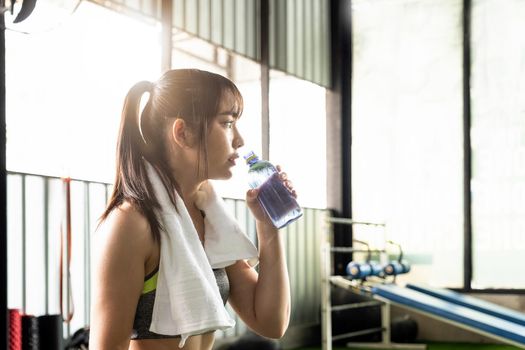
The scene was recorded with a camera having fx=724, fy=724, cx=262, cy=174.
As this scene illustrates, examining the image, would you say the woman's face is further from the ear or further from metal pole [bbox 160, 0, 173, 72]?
metal pole [bbox 160, 0, 173, 72]

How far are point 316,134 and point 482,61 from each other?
1.40 meters

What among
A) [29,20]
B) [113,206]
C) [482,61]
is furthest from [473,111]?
[113,206]

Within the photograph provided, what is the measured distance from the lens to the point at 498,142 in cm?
551

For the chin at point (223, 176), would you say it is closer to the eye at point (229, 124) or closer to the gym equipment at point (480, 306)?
the eye at point (229, 124)

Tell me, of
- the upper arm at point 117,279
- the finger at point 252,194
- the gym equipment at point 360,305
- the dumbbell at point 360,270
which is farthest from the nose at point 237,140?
the dumbbell at point 360,270

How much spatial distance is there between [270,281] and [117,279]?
0.35 metres

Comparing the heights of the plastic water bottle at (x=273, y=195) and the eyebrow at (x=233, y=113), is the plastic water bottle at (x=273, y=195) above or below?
below

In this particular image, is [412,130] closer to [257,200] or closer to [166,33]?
[166,33]

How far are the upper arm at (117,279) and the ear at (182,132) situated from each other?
0.15 metres

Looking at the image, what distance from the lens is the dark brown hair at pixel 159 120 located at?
1159 millimetres

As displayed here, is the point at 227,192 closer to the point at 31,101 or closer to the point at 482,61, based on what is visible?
the point at 31,101

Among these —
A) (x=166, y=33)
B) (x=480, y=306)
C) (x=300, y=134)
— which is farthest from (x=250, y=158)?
→ (x=300, y=134)

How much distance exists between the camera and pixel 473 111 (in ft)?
18.4

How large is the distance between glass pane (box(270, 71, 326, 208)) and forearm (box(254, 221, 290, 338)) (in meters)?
3.66
